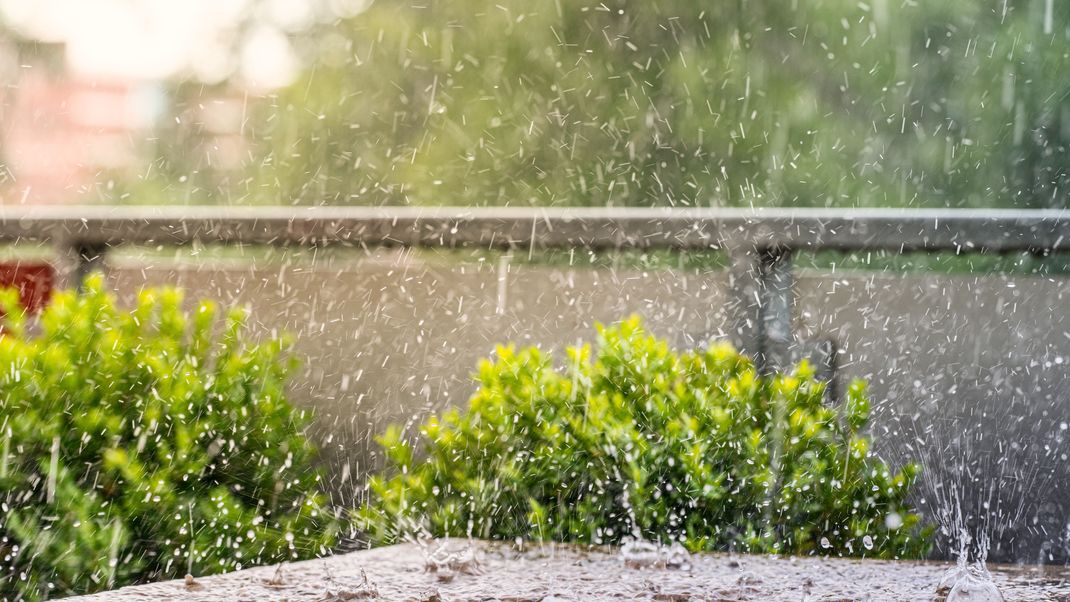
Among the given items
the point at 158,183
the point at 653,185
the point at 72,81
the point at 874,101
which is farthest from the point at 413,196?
the point at 72,81

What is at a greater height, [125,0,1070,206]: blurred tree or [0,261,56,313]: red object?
[125,0,1070,206]: blurred tree

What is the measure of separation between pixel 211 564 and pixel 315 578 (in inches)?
25.7

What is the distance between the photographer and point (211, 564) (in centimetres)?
237

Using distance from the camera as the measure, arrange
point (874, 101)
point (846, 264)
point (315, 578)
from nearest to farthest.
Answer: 1. point (315, 578)
2. point (846, 264)
3. point (874, 101)

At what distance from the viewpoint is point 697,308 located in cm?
304

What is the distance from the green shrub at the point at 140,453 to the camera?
2.21m

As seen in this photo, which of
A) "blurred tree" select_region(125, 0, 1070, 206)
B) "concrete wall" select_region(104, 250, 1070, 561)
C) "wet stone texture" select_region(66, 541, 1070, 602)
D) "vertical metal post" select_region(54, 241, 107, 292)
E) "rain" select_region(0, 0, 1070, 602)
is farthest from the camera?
"blurred tree" select_region(125, 0, 1070, 206)

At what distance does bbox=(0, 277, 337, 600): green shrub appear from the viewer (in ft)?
7.27

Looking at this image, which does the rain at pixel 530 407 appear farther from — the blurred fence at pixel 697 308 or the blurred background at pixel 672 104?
the blurred background at pixel 672 104

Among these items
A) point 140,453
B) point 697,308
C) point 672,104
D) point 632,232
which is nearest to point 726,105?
point 672,104

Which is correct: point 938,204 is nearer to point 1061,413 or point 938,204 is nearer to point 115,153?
point 1061,413

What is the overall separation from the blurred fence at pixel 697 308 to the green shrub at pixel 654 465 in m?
0.37

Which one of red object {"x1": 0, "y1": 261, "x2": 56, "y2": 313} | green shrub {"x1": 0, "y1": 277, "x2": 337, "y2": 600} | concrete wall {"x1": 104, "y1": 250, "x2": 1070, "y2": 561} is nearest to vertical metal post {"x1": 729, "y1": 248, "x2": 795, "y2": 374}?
concrete wall {"x1": 104, "y1": 250, "x2": 1070, "y2": 561}

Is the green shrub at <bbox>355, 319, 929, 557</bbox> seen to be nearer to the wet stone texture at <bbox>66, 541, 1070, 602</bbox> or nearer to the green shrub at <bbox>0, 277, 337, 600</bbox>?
the wet stone texture at <bbox>66, 541, 1070, 602</bbox>
